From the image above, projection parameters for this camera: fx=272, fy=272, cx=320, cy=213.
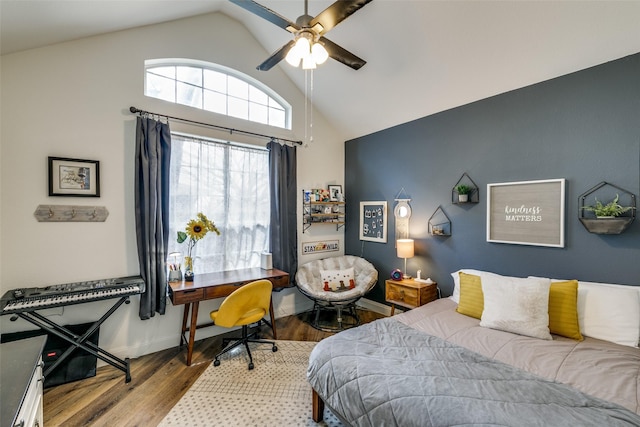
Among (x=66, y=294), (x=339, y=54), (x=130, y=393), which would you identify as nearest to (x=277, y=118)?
(x=339, y=54)

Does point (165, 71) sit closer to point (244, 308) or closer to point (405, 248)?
point (244, 308)

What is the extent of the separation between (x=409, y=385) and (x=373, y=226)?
8.97 feet

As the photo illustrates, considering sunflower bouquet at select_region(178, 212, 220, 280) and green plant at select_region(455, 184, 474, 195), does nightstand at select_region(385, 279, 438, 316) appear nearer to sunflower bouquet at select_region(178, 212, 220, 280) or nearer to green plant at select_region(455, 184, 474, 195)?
green plant at select_region(455, 184, 474, 195)

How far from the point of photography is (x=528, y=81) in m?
2.50

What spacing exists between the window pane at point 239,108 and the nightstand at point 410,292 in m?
2.79

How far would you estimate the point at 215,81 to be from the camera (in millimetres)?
3307

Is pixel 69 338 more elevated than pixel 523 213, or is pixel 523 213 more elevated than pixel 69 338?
pixel 523 213

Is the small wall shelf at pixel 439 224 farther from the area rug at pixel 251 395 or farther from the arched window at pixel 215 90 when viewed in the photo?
the arched window at pixel 215 90

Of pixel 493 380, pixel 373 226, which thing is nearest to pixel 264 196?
pixel 373 226

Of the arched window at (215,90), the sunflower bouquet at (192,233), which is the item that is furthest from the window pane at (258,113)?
the sunflower bouquet at (192,233)

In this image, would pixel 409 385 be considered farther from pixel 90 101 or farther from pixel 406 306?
pixel 90 101

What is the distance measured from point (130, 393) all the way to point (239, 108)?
3.11m

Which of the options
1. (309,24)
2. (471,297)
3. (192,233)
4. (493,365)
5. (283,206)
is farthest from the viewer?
(283,206)

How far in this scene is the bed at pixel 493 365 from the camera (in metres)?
1.25
